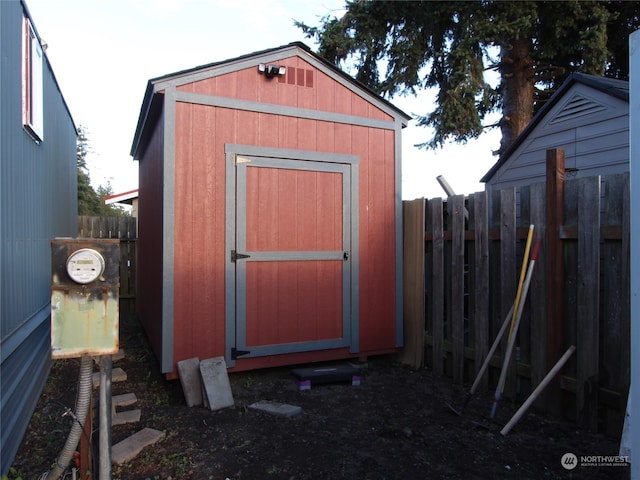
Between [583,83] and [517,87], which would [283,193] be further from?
[517,87]

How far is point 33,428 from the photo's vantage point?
337 centimetres

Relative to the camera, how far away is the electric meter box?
2.11m

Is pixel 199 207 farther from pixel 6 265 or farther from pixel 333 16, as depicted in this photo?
pixel 333 16

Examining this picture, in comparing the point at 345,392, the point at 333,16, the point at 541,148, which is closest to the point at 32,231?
the point at 345,392

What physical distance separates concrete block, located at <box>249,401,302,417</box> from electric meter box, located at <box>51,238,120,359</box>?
1827mm

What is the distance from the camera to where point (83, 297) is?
84.5 inches

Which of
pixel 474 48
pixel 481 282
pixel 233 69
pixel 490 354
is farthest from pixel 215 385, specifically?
pixel 474 48

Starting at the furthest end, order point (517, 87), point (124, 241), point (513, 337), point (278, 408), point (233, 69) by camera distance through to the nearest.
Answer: point (517, 87) < point (124, 241) < point (233, 69) < point (278, 408) < point (513, 337)

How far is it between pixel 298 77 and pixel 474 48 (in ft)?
20.7

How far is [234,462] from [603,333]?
106 inches

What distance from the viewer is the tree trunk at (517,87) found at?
10234 mm

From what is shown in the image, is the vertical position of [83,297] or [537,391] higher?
[83,297]

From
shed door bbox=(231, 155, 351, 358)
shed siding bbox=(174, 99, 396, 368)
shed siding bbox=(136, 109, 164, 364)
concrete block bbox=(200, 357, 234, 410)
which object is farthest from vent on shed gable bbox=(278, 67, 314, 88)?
concrete block bbox=(200, 357, 234, 410)

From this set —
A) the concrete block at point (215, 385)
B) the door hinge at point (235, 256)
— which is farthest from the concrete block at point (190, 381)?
the door hinge at point (235, 256)
